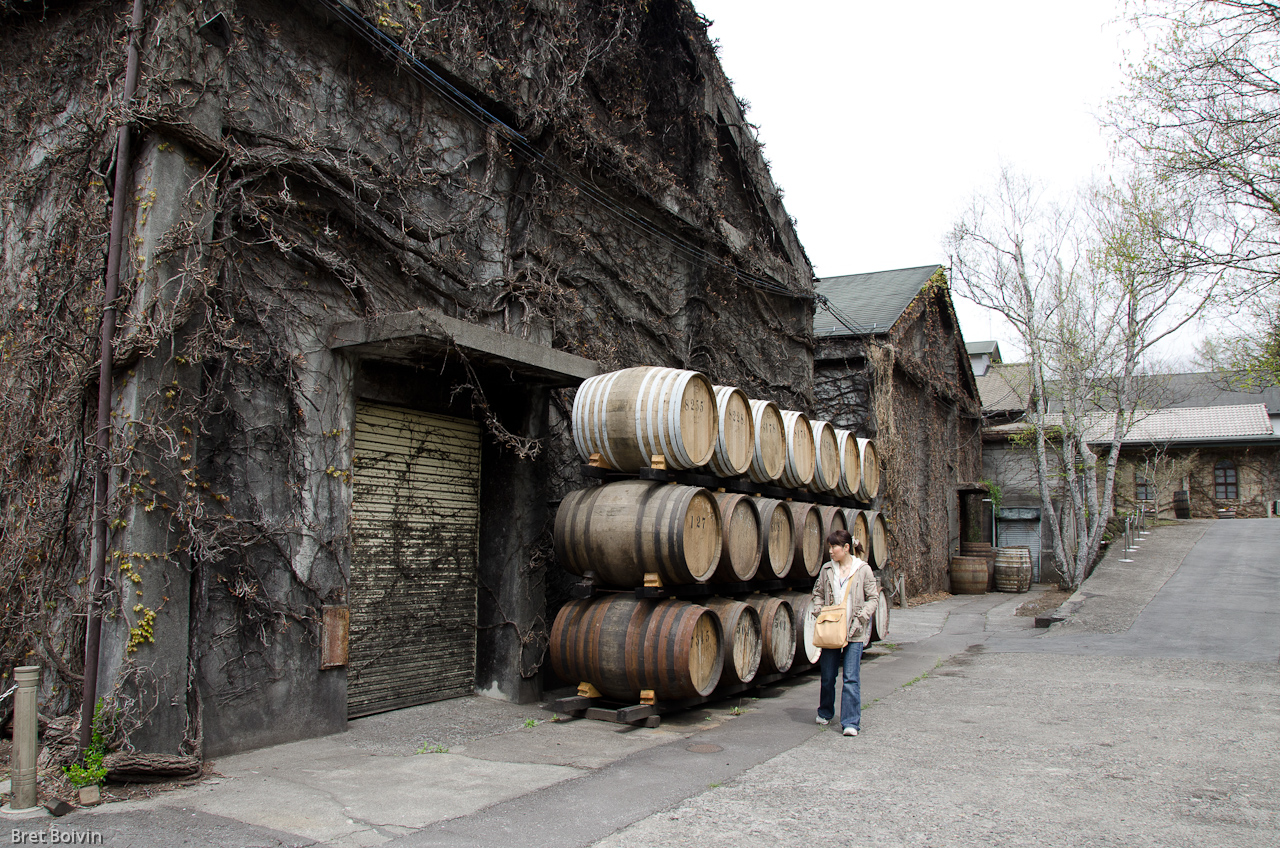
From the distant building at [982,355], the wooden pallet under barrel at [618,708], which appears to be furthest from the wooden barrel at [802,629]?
the distant building at [982,355]

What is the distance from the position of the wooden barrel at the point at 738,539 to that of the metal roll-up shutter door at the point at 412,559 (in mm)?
2193

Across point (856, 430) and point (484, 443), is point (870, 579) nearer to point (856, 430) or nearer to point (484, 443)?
point (484, 443)

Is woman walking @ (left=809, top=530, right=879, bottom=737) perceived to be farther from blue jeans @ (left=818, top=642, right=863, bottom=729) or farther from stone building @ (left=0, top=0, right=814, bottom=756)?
stone building @ (left=0, top=0, right=814, bottom=756)

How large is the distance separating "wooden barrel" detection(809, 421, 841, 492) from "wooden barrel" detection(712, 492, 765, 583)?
1.76 m

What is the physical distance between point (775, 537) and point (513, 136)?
4.39m

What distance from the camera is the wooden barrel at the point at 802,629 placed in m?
8.09

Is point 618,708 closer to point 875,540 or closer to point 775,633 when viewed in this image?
point 775,633

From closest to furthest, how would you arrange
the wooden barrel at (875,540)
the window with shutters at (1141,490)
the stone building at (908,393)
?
1. the wooden barrel at (875,540)
2. the stone building at (908,393)
3. the window with shutters at (1141,490)

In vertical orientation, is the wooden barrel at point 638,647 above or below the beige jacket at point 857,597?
below

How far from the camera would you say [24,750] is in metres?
4.07

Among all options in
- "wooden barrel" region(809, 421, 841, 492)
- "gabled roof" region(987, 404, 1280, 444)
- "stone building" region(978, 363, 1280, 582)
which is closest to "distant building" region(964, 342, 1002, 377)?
"stone building" region(978, 363, 1280, 582)

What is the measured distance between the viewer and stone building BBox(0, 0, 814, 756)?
499 cm

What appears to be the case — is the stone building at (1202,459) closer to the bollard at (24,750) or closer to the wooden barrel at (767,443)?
the wooden barrel at (767,443)

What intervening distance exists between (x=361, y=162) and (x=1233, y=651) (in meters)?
10.4
